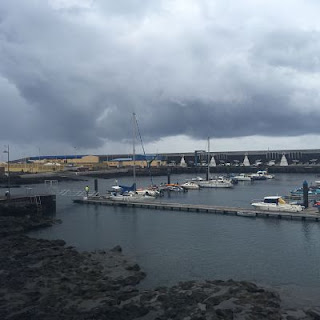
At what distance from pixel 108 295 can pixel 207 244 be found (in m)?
11.9

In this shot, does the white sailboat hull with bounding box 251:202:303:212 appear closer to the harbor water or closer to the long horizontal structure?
the harbor water

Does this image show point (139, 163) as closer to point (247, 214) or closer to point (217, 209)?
point (217, 209)

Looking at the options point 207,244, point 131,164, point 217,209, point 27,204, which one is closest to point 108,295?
point 207,244

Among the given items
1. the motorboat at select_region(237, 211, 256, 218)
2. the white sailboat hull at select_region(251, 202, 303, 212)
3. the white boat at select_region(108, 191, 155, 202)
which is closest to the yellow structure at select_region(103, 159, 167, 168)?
the white boat at select_region(108, 191, 155, 202)

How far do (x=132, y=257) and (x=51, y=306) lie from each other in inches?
343

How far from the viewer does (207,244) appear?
1075 inches

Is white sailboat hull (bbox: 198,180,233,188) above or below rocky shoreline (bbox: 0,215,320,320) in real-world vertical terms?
above

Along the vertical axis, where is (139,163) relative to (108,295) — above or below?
above

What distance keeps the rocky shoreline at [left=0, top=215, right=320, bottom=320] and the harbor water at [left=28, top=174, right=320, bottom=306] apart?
1.40 meters

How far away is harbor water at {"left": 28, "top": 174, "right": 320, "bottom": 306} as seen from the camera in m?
19.9

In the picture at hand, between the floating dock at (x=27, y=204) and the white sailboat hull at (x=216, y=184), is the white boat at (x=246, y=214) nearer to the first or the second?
the floating dock at (x=27, y=204)

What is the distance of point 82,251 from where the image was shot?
1009 inches

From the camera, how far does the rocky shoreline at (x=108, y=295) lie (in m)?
15.0

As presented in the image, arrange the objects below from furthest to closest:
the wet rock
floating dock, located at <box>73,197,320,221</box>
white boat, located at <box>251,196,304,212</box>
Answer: white boat, located at <box>251,196,304,212</box> < floating dock, located at <box>73,197,320,221</box> < the wet rock
